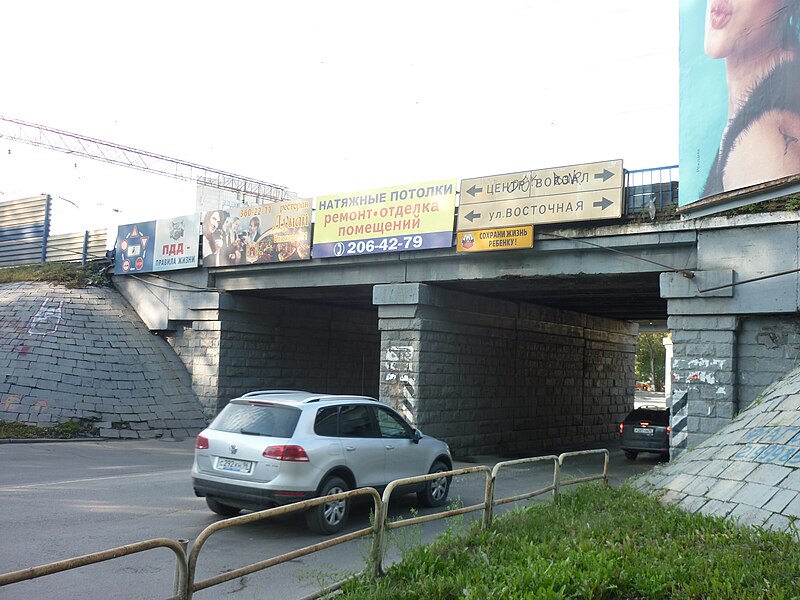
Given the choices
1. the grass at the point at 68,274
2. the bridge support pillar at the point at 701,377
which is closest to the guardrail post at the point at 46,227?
the grass at the point at 68,274

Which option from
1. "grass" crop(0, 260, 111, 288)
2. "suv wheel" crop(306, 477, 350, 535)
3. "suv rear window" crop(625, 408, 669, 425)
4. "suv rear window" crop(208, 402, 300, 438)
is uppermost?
"grass" crop(0, 260, 111, 288)

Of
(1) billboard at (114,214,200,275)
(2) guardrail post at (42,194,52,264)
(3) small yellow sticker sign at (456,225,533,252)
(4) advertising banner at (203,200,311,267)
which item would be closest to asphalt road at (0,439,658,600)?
(3) small yellow sticker sign at (456,225,533,252)

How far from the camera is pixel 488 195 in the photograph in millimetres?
15203

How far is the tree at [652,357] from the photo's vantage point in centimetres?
5994

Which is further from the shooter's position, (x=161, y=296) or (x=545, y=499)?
(x=161, y=296)

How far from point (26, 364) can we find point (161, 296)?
16.0ft

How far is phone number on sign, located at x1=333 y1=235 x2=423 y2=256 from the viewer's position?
1623 centimetres

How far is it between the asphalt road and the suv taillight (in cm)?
87

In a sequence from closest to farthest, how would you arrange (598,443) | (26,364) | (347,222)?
(347,222), (26,364), (598,443)

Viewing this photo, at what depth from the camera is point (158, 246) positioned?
72.9 feet

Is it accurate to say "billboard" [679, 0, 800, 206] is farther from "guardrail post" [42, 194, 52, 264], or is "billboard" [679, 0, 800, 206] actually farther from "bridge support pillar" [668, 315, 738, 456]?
"guardrail post" [42, 194, 52, 264]

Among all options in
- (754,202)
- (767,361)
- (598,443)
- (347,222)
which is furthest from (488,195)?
(598,443)

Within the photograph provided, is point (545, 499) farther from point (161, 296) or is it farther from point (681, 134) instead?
point (161, 296)

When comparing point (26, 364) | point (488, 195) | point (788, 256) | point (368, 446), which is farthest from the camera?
point (26, 364)
